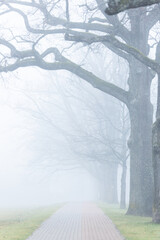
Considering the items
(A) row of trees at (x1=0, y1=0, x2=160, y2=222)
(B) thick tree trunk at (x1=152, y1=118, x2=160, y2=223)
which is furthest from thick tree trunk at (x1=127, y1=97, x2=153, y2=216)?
(B) thick tree trunk at (x1=152, y1=118, x2=160, y2=223)

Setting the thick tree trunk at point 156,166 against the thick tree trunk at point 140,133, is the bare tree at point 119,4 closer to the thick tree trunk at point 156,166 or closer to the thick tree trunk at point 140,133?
the thick tree trunk at point 156,166

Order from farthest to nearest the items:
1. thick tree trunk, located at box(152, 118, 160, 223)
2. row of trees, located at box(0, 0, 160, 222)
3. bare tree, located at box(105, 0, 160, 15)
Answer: row of trees, located at box(0, 0, 160, 222) → thick tree trunk, located at box(152, 118, 160, 223) → bare tree, located at box(105, 0, 160, 15)

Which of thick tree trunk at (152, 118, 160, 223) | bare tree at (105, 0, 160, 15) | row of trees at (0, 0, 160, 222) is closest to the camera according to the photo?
bare tree at (105, 0, 160, 15)

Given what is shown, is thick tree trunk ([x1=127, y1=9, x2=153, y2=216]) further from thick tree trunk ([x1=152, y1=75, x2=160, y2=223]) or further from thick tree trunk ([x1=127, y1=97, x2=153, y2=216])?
thick tree trunk ([x1=152, y1=75, x2=160, y2=223])

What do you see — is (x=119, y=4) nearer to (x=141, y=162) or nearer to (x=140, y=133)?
(x=141, y=162)

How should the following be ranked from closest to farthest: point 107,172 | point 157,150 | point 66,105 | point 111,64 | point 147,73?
1. point 157,150
2. point 147,73
3. point 111,64
4. point 66,105
5. point 107,172

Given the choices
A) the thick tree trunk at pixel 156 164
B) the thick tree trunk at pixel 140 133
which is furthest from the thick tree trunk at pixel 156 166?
the thick tree trunk at pixel 140 133

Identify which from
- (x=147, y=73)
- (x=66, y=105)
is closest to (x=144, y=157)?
(x=147, y=73)

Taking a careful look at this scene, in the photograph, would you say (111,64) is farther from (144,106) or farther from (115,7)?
(115,7)

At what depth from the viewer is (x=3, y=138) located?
498 ft

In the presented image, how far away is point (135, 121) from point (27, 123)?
31.7 meters

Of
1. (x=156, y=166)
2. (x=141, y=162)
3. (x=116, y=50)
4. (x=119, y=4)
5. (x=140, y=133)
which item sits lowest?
(x=156, y=166)

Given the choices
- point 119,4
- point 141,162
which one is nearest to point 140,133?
point 141,162

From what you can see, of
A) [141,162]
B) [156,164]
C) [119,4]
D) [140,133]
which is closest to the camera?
[119,4]
